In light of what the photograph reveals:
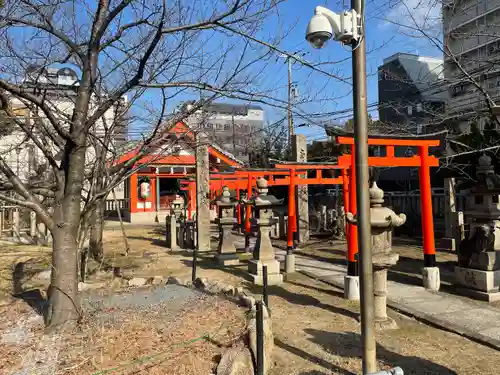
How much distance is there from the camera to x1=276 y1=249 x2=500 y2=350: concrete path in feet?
17.3

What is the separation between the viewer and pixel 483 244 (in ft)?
23.4

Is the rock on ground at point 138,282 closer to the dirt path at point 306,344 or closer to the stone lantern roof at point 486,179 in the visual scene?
the dirt path at point 306,344

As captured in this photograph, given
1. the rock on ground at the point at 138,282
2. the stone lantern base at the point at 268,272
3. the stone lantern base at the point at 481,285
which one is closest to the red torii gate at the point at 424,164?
the stone lantern base at the point at 481,285

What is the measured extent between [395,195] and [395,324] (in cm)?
1215

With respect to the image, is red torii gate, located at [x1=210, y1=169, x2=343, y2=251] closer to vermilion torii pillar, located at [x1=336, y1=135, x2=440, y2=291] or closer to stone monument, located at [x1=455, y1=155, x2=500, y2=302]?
vermilion torii pillar, located at [x1=336, y1=135, x2=440, y2=291]

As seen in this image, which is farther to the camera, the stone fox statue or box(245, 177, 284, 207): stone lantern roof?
box(245, 177, 284, 207): stone lantern roof

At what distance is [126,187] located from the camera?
95.3ft

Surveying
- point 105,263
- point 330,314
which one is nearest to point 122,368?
point 330,314

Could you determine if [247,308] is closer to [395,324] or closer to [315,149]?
[395,324]

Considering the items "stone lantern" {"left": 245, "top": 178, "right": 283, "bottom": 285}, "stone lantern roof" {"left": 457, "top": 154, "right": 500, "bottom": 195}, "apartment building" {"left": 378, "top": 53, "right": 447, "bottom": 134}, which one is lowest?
"stone lantern" {"left": 245, "top": 178, "right": 283, "bottom": 285}

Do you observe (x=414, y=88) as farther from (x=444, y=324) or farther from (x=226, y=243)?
(x=444, y=324)

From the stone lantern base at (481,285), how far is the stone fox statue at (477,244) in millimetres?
240

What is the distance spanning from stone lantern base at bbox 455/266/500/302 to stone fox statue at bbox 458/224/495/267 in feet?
0.79

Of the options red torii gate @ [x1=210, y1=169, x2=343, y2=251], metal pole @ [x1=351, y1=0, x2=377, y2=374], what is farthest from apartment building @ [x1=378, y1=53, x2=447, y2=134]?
metal pole @ [x1=351, y1=0, x2=377, y2=374]
